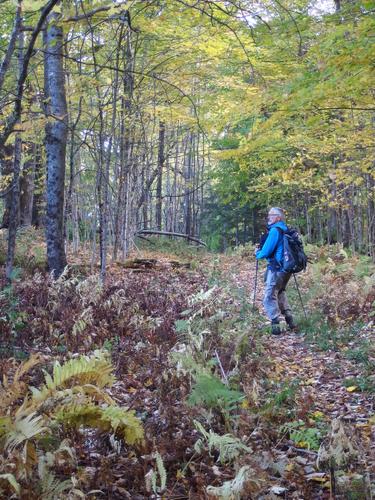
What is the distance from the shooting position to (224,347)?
609 centimetres

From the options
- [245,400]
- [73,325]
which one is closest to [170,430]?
[245,400]

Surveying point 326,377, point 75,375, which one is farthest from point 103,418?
point 326,377

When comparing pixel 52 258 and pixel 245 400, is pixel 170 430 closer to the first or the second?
pixel 245 400

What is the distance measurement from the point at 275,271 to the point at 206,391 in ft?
12.9

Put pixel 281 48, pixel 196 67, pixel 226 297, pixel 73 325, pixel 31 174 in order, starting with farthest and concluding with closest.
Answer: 1. pixel 31 174
2. pixel 196 67
3. pixel 226 297
4. pixel 281 48
5. pixel 73 325

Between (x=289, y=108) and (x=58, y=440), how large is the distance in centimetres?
526

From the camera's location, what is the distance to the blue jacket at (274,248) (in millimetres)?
7660

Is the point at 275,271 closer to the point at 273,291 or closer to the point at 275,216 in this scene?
the point at 273,291

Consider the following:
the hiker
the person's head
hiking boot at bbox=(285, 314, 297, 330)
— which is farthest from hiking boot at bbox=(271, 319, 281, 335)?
the person's head

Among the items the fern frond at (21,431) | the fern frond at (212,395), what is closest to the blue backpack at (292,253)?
the fern frond at (212,395)

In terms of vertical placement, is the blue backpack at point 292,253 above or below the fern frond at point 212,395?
above

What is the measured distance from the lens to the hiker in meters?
7.67

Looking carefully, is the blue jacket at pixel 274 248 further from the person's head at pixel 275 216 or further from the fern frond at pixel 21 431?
the fern frond at pixel 21 431

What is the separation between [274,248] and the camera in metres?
7.69
